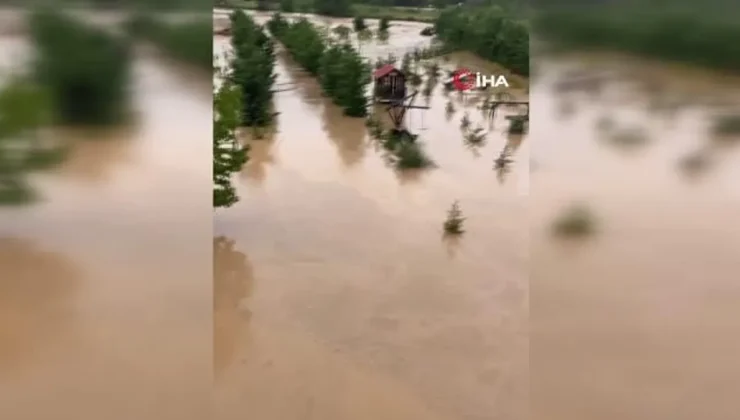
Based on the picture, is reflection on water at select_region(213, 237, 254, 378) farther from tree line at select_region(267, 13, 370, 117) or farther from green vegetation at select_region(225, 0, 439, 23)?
green vegetation at select_region(225, 0, 439, 23)

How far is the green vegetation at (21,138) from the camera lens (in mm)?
1217

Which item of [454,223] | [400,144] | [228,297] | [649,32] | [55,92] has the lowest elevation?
[228,297]

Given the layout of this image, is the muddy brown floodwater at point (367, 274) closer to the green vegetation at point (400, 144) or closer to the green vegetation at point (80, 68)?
the green vegetation at point (400, 144)

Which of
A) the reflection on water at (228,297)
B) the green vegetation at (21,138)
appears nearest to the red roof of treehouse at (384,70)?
the reflection on water at (228,297)

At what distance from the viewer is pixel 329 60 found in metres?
1.57

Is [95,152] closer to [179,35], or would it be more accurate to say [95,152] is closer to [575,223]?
[179,35]

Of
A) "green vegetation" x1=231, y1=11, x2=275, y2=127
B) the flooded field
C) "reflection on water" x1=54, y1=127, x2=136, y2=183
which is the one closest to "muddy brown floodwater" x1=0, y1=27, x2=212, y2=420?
"reflection on water" x1=54, y1=127, x2=136, y2=183

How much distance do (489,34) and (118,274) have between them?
0.85 meters

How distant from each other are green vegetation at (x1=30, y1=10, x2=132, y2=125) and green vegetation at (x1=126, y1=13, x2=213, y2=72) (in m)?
0.04

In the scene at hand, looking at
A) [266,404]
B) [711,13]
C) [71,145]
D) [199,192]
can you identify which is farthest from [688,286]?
[71,145]

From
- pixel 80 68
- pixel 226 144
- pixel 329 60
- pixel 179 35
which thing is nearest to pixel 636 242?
pixel 329 60

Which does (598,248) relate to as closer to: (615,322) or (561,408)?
(615,322)

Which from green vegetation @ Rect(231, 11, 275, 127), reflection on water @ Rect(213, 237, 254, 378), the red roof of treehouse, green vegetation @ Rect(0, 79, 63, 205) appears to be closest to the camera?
green vegetation @ Rect(0, 79, 63, 205)

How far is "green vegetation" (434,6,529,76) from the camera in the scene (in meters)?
1.51
